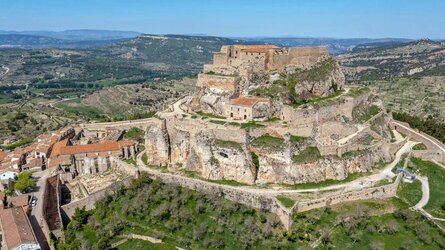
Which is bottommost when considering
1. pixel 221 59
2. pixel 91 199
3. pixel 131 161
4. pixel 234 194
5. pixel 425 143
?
pixel 91 199

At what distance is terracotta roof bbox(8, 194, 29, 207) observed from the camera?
46.0 meters

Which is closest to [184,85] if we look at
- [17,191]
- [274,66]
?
[274,66]

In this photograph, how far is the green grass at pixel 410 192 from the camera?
4578 cm

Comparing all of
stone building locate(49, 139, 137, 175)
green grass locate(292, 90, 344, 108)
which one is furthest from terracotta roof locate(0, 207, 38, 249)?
green grass locate(292, 90, 344, 108)

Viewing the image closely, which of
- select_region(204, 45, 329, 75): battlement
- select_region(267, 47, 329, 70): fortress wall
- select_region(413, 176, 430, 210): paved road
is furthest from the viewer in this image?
select_region(267, 47, 329, 70): fortress wall

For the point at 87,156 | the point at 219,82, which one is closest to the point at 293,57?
the point at 219,82

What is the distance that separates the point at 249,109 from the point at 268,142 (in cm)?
536

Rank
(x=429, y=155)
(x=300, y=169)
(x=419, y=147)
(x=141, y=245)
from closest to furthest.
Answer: (x=141, y=245) < (x=300, y=169) < (x=429, y=155) < (x=419, y=147)

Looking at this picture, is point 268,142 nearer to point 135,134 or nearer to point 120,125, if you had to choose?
point 135,134

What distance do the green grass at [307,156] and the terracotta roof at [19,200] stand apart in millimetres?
30069

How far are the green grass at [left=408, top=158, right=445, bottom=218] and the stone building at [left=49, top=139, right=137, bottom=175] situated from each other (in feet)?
126

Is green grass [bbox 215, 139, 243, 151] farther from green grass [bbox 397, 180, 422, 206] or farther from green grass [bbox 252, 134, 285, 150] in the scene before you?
green grass [bbox 397, 180, 422, 206]

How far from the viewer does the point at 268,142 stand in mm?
48031

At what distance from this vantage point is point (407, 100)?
113750 millimetres
